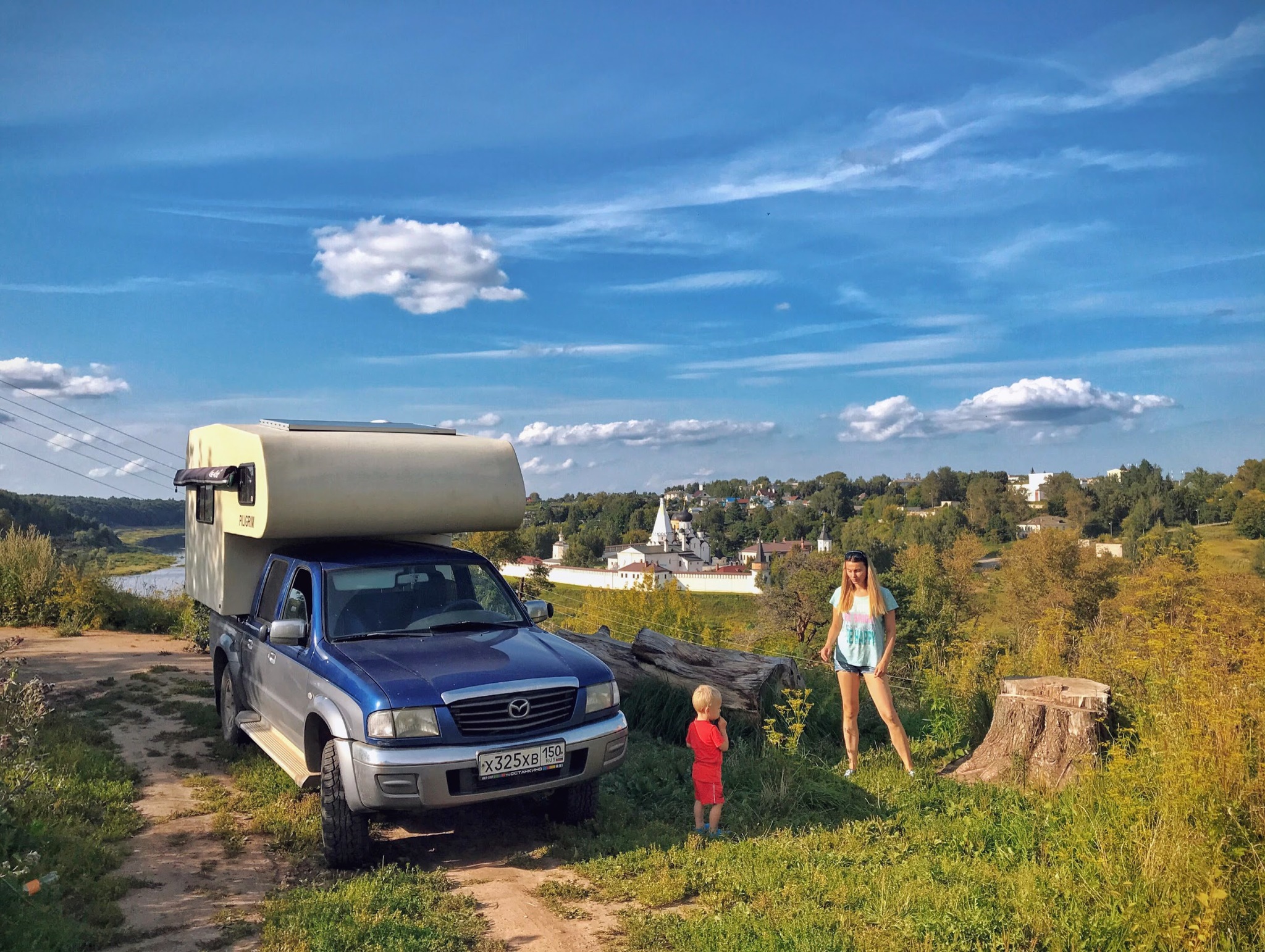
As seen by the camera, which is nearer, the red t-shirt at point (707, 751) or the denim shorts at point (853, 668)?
the red t-shirt at point (707, 751)

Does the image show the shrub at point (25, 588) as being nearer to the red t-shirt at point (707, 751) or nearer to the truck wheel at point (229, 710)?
the truck wheel at point (229, 710)

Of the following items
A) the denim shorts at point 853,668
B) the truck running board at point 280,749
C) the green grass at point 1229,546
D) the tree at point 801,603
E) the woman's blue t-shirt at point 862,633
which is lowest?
the tree at point 801,603

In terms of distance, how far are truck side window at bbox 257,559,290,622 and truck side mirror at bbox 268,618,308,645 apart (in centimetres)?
115

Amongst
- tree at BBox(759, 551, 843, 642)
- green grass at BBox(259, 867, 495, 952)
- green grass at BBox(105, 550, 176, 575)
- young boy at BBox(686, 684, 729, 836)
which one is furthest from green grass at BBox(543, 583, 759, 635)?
green grass at BBox(259, 867, 495, 952)

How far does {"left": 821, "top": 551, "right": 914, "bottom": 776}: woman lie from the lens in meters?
6.93

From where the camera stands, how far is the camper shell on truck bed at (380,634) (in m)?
5.21

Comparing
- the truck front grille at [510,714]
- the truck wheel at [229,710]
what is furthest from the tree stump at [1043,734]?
the truck wheel at [229,710]

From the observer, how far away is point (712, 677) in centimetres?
877

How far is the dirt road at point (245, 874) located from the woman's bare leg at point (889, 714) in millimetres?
2882

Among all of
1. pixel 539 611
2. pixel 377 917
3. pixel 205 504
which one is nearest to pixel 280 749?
pixel 539 611

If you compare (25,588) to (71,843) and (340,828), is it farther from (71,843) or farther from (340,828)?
(340,828)

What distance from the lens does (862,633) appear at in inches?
278

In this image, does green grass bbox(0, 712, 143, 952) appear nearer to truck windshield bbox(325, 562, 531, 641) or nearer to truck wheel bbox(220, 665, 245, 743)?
truck wheel bbox(220, 665, 245, 743)

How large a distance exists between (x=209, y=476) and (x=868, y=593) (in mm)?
6042
